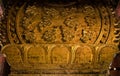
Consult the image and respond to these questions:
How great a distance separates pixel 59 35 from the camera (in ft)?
6.27

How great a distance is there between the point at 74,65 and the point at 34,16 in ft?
1.54

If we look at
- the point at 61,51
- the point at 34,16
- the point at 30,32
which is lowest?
the point at 61,51

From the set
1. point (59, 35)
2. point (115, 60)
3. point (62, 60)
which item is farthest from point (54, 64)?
point (115, 60)

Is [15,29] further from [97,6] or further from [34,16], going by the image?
[97,6]

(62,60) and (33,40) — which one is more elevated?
(33,40)

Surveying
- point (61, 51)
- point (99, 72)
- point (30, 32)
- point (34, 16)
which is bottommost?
point (99, 72)

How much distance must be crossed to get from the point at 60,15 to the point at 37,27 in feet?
0.64

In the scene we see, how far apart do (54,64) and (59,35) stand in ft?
0.72

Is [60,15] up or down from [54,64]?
up

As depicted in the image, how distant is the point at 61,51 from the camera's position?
6.15 feet

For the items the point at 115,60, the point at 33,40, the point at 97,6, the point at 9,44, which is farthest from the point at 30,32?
the point at 115,60

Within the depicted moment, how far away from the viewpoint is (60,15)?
1913 mm

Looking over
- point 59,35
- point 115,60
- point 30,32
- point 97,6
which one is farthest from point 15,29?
point 115,60

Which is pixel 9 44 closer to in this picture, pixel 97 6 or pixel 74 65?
pixel 74 65
